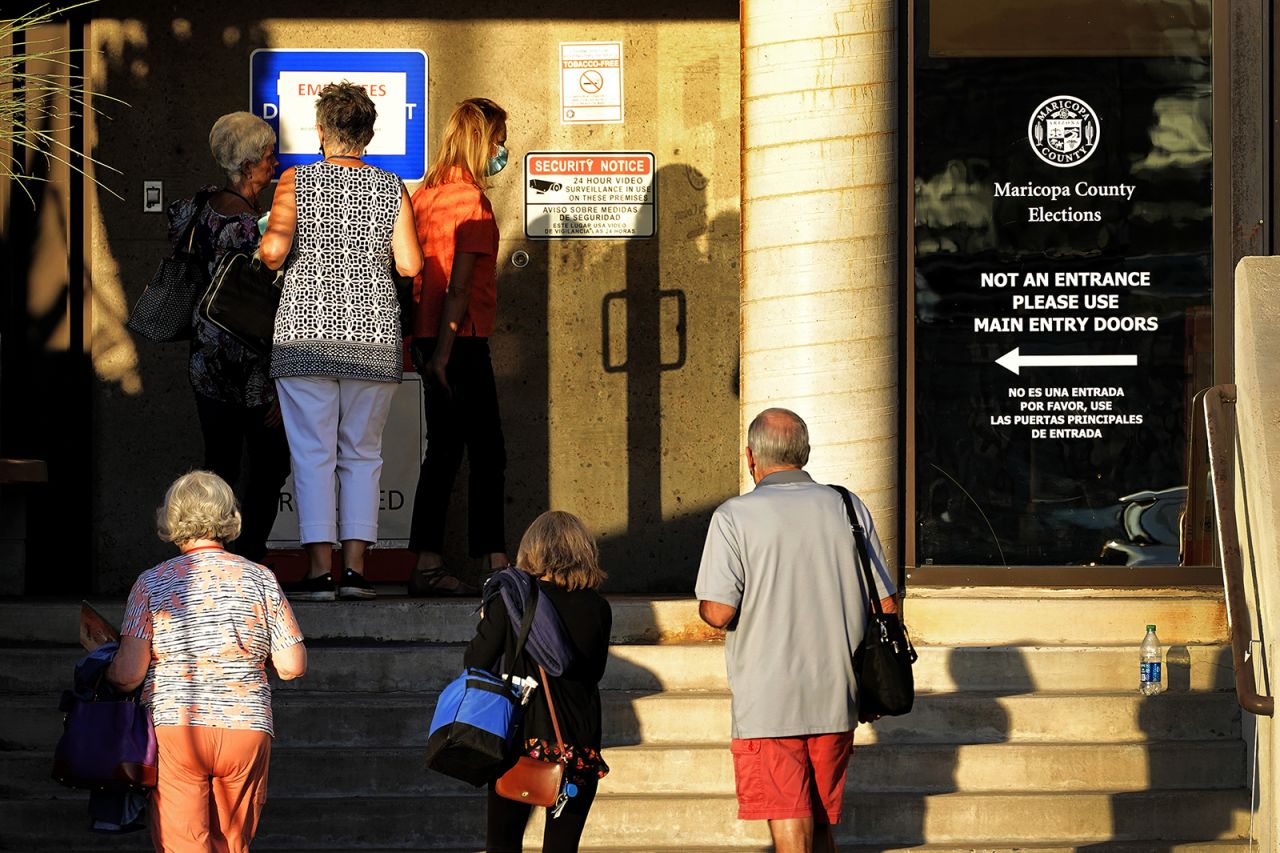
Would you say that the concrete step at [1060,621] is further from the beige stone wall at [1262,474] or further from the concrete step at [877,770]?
the beige stone wall at [1262,474]

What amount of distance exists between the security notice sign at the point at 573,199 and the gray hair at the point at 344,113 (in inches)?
76.3

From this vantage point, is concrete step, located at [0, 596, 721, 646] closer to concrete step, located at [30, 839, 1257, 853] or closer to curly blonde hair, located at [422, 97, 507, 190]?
concrete step, located at [30, 839, 1257, 853]

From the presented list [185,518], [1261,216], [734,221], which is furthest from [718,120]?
[185,518]

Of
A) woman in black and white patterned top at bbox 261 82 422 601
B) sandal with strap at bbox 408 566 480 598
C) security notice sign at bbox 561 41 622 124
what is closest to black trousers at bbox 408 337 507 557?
sandal with strap at bbox 408 566 480 598

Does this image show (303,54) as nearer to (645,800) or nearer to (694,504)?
(694,504)

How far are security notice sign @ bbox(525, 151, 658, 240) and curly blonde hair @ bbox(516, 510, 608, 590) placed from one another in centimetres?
419

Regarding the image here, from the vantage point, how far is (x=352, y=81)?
9180mm

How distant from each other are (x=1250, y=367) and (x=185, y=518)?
3.46 m

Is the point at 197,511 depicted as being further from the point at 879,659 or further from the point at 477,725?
the point at 879,659

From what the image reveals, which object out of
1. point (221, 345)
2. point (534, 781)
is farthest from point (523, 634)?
point (221, 345)

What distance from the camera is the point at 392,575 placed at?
359 inches

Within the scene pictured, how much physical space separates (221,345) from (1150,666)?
394cm

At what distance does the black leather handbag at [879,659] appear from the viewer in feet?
17.6

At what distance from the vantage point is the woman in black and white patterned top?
7.24 metres
